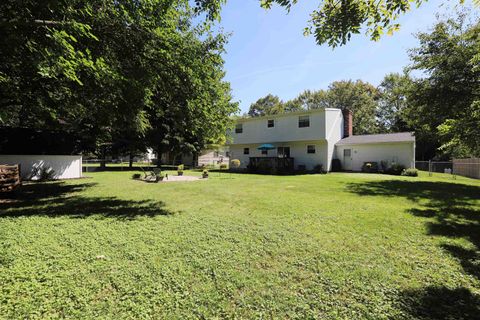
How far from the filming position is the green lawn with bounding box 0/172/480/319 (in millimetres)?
2805

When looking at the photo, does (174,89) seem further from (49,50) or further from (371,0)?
(371,0)

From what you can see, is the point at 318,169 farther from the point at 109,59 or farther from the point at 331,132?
the point at 109,59

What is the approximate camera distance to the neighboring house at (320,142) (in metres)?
20.9

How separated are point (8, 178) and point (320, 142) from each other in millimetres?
20410

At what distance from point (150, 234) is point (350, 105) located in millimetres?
44518

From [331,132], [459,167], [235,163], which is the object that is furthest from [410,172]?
[235,163]

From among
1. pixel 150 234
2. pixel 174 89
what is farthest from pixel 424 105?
pixel 150 234

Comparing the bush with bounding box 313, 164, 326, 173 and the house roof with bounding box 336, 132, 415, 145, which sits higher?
the house roof with bounding box 336, 132, 415, 145

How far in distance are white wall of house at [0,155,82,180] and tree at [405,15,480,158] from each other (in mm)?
21399

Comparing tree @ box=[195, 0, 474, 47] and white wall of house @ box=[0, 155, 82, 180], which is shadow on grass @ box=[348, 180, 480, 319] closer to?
tree @ box=[195, 0, 474, 47]

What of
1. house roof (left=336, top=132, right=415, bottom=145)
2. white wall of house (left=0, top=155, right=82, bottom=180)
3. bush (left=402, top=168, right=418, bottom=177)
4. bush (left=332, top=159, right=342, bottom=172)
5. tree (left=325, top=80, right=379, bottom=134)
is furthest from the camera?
tree (left=325, top=80, right=379, bottom=134)

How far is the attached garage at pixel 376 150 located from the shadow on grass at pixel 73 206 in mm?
19306

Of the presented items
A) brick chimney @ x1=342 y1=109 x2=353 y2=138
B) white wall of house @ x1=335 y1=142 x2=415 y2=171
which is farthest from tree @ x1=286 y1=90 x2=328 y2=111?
white wall of house @ x1=335 y1=142 x2=415 y2=171

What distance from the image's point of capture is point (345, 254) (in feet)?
13.6
